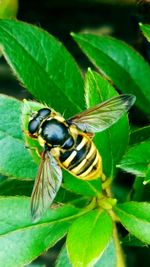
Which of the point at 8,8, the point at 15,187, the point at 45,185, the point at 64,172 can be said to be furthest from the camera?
the point at 8,8

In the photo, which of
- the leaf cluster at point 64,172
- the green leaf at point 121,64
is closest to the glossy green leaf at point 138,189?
the leaf cluster at point 64,172

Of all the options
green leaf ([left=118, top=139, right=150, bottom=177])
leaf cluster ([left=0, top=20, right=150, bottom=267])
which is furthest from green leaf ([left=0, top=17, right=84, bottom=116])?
green leaf ([left=118, top=139, right=150, bottom=177])

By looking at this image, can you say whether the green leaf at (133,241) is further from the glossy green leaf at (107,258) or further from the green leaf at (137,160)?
the green leaf at (137,160)

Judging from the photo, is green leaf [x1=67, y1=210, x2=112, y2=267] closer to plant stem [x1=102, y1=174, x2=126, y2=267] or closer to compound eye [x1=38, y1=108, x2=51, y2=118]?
plant stem [x1=102, y1=174, x2=126, y2=267]

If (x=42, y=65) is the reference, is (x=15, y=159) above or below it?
below

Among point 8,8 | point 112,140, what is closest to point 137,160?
point 112,140

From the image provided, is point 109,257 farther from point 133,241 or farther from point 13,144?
point 13,144

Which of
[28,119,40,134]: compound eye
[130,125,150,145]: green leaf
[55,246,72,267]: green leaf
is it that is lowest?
[55,246,72,267]: green leaf
